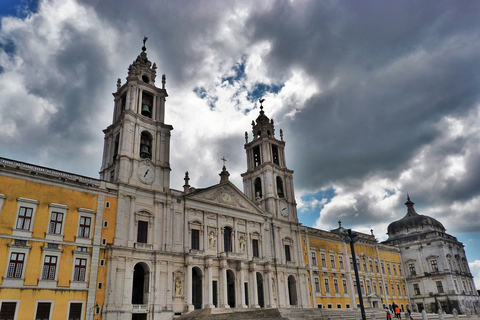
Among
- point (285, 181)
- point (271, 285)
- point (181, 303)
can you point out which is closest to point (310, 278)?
point (271, 285)

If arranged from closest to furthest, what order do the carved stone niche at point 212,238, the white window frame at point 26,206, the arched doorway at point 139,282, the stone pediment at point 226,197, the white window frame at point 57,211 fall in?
the white window frame at point 26,206
the white window frame at point 57,211
the arched doorway at point 139,282
the carved stone niche at point 212,238
the stone pediment at point 226,197

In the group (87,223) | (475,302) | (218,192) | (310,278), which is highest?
(218,192)

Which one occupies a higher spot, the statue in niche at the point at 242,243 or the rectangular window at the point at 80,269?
the statue in niche at the point at 242,243

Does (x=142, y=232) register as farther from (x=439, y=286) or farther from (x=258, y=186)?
(x=439, y=286)

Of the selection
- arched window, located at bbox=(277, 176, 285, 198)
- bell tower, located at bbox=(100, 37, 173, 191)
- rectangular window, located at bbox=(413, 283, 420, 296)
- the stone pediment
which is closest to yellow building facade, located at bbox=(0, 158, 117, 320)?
bell tower, located at bbox=(100, 37, 173, 191)

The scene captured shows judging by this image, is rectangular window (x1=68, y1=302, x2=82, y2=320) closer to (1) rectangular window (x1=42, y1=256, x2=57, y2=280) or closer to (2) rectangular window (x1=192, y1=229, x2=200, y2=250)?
(1) rectangular window (x1=42, y1=256, x2=57, y2=280)

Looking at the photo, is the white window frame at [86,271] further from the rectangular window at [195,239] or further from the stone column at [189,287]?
the rectangular window at [195,239]

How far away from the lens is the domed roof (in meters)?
63.2

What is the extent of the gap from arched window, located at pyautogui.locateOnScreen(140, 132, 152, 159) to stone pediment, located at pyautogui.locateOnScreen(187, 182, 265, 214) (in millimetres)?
5624

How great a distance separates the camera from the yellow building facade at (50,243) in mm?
24312

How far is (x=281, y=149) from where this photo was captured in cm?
5041

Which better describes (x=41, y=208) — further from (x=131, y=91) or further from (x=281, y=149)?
(x=281, y=149)

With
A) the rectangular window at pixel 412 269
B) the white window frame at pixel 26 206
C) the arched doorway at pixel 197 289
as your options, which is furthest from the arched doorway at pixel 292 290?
the rectangular window at pixel 412 269

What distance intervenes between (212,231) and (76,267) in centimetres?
1330
